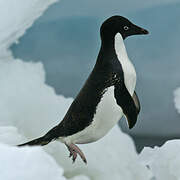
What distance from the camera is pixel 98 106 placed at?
1.19 m

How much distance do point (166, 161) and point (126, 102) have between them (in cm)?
28

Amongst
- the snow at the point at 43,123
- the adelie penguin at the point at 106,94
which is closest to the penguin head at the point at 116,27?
the adelie penguin at the point at 106,94

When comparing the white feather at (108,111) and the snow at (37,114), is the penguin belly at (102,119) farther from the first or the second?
the snow at (37,114)

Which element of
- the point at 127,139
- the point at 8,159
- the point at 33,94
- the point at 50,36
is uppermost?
the point at 8,159

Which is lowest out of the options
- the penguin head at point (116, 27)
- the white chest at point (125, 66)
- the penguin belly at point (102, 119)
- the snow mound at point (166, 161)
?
the snow mound at point (166, 161)

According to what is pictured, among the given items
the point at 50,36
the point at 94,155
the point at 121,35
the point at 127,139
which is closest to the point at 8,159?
the point at 121,35

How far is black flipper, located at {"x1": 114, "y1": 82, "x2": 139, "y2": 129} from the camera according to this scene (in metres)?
1.19

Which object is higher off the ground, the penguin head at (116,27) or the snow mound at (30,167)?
the penguin head at (116,27)

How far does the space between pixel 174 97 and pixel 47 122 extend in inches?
15.6

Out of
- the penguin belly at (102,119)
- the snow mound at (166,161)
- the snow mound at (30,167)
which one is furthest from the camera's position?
the snow mound at (166,161)

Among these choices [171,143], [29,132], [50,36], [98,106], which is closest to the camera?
[98,106]

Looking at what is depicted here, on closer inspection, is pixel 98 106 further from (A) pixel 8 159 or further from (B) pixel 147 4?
(B) pixel 147 4

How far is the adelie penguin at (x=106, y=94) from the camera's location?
119 centimetres

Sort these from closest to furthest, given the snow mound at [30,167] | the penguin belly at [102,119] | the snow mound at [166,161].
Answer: the snow mound at [30,167] < the penguin belly at [102,119] < the snow mound at [166,161]
